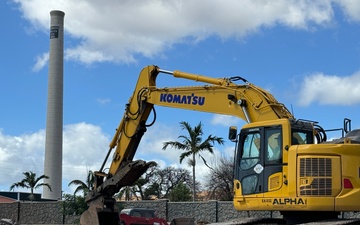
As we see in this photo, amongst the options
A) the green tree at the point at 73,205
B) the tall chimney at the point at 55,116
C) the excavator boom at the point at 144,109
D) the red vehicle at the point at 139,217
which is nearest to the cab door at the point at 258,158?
the excavator boom at the point at 144,109

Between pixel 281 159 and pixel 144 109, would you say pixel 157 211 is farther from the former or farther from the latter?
pixel 281 159

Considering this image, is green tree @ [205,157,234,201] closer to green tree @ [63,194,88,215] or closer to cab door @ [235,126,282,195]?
green tree @ [63,194,88,215]

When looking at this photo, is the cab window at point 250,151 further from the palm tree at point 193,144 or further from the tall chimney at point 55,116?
the tall chimney at point 55,116

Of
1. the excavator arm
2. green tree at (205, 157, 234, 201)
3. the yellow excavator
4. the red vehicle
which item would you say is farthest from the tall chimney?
the yellow excavator

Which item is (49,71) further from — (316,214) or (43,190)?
(316,214)

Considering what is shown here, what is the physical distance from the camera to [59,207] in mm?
43906

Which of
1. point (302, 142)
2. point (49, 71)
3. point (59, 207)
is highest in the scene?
point (49, 71)

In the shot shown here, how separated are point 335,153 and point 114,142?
679 centimetres

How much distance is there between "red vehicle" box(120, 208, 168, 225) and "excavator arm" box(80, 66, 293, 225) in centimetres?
1130

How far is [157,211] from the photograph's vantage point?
Result: 39.6 meters

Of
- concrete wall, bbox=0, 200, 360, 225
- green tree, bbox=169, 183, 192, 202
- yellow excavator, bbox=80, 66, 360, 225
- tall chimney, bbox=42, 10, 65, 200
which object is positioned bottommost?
concrete wall, bbox=0, 200, 360, 225

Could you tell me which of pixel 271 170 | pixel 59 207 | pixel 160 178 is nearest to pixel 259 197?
pixel 271 170

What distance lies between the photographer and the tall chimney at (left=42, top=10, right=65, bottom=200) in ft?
255

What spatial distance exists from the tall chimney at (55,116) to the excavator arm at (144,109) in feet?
203
